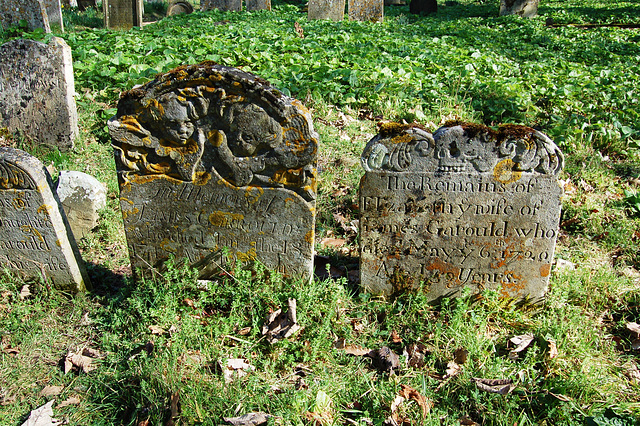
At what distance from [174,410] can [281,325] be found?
0.99 meters

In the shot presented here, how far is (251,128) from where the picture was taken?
3375 mm

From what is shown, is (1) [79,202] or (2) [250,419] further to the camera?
(1) [79,202]

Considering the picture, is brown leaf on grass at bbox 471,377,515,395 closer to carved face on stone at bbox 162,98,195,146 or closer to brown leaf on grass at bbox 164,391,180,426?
brown leaf on grass at bbox 164,391,180,426

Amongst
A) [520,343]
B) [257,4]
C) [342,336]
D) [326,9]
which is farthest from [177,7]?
[520,343]

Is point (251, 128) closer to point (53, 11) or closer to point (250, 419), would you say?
point (250, 419)

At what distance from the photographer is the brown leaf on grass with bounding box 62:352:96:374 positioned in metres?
3.22

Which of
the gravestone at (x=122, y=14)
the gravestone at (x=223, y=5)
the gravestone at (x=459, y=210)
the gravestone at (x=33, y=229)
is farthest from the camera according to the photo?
the gravestone at (x=223, y=5)

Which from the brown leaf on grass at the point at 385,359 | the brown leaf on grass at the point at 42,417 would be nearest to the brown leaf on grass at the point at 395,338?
the brown leaf on grass at the point at 385,359

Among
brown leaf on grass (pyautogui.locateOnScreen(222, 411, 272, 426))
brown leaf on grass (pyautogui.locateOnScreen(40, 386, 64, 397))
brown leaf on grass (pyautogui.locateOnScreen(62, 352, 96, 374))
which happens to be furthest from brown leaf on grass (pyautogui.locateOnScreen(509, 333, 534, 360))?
brown leaf on grass (pyautogui.locateOnScreen(40, 386, 64, 397))

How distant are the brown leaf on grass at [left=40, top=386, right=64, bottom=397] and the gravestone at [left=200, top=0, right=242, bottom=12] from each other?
559 inches

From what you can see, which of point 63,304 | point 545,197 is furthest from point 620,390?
point 63,304

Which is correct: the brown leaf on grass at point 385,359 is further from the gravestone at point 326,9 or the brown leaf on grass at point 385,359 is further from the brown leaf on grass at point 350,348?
the gravestone at point 326,9

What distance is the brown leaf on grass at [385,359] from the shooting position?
3.25m

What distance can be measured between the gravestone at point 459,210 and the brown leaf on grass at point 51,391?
7.66 feet
